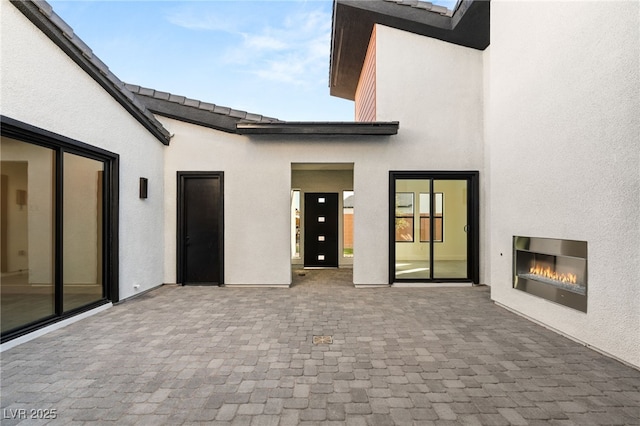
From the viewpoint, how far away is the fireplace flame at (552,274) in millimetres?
3469

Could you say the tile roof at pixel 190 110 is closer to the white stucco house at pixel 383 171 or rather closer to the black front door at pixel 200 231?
the white stucco house at pixel 383 171

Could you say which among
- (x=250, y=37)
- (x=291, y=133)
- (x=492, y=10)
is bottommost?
(x=291, y=133)

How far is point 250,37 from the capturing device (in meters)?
9.21

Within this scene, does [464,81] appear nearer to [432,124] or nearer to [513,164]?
[432,124]

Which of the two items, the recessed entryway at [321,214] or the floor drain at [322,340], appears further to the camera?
the recessed entryway at [321,214]

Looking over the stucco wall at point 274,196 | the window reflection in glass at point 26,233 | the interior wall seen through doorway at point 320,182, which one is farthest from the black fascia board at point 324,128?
the window reflection in glass at point 26,233

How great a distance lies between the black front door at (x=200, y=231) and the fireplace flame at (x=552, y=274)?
550 centimetres

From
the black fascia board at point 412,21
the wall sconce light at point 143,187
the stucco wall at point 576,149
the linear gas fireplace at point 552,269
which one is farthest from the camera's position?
the black fascia board at point 412,21

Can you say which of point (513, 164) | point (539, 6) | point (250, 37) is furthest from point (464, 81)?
point (250, 37)

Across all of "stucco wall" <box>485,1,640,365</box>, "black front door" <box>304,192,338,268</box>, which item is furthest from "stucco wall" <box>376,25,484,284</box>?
"black front door" <box>304,192,338,268</box>

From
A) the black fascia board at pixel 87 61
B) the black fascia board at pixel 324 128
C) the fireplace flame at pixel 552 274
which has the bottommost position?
the fireplace flame at pixel 552 274

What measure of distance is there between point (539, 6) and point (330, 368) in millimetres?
5163

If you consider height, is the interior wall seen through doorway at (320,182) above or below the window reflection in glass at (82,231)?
above

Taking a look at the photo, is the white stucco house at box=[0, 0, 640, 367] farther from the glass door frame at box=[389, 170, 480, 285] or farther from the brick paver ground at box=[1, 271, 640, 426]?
the brick paver ground at box=[1, 271, 640, 426]
